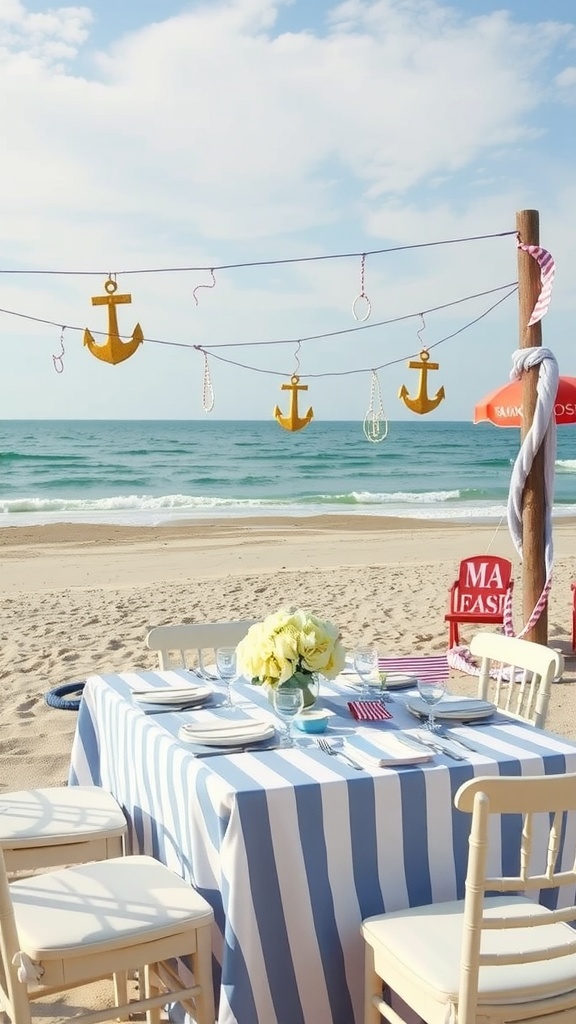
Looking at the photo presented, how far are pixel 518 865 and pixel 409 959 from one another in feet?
1.66

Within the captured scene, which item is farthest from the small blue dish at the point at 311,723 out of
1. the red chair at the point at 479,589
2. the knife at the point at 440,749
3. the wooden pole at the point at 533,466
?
the red chair at the point at 479,589

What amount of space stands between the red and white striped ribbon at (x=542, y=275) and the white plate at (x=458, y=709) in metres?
3.18

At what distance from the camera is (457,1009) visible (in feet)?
5.98

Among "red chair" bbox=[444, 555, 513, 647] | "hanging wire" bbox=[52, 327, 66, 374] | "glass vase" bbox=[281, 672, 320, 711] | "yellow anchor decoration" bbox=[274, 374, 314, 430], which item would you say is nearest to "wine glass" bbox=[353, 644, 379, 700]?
"glass vase" bbox=[281, 672, 320, 711]

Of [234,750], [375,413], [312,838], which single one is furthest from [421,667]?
[375,413]

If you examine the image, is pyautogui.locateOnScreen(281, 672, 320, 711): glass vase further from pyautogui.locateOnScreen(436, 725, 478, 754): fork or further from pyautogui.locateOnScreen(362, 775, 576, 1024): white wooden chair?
pyautogui.locateOnScreen(362, 775, 576, 1024): white wooden chair

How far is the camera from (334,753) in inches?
92.4

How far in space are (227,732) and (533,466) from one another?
3.56 m

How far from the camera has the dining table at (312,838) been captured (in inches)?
80.7

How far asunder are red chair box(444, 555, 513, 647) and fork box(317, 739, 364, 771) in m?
3.78

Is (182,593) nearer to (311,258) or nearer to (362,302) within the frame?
(362,302)

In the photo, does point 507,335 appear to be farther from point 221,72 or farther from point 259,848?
point 259,848

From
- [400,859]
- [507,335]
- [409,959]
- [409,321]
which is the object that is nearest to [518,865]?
[400,859]

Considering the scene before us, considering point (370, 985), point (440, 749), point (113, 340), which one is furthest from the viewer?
point (113, 340)
